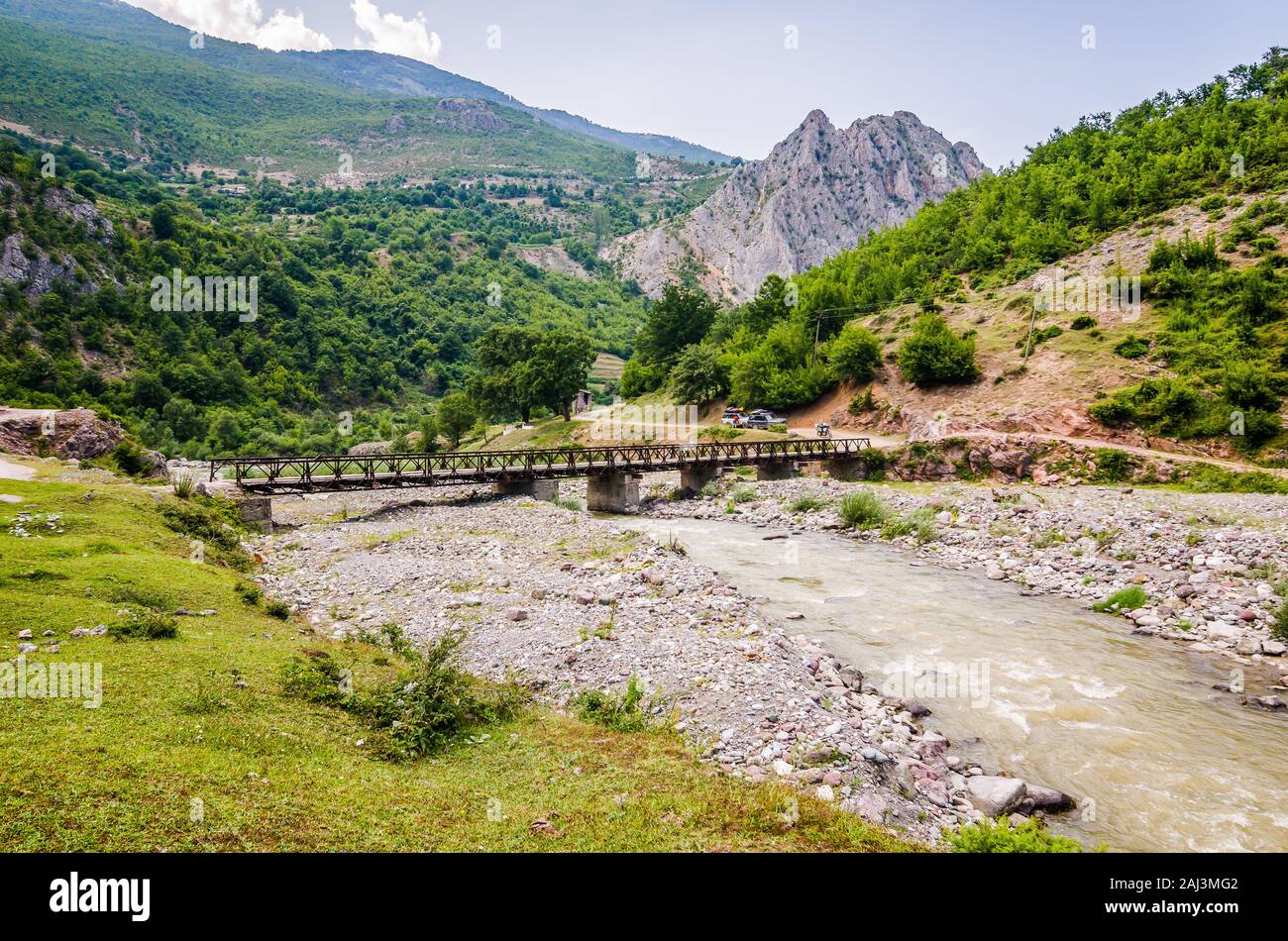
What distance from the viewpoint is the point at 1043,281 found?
57500mm

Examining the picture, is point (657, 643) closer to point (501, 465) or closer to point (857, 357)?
point (501, 465)

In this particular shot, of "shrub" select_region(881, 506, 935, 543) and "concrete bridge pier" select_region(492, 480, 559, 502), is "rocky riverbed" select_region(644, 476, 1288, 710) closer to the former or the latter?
"shrub" select_region(881, 506, 935, 543)

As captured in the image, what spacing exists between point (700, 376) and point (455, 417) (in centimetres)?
2569

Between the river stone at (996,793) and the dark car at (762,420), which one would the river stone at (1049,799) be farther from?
the dark car at (762,420)

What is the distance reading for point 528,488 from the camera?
37344 millimetres

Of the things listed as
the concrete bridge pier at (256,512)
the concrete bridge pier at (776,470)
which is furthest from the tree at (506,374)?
the concrete bridge pier at (256,512)

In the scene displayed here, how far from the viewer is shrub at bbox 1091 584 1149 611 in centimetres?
1773

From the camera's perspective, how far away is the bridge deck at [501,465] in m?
30.8

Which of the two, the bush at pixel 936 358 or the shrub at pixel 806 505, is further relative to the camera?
the bush at pixel 936 358

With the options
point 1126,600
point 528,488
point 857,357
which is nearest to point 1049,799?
point 1126,600

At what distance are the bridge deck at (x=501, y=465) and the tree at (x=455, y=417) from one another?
13.2 metres

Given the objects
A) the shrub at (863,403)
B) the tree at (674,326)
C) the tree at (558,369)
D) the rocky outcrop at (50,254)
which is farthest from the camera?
the tree at (674,326)
